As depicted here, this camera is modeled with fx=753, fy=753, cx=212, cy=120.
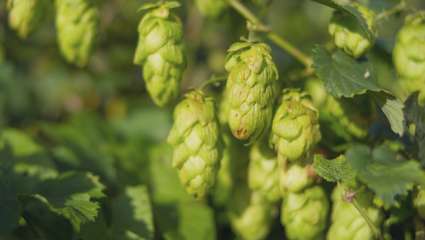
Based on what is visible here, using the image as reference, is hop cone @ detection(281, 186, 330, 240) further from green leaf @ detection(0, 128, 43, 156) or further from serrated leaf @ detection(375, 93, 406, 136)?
green leaf @ detection(0, 128, 43, 156)

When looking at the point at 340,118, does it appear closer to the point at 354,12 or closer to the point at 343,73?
the point at 343,73

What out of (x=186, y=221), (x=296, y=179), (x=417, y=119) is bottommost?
(x=186, y=221)

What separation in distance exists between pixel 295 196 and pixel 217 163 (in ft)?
0.83

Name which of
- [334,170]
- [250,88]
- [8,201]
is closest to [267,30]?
[250,88]

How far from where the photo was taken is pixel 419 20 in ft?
6.84

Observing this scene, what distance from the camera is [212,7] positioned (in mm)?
2412

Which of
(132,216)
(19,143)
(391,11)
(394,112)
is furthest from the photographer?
(19,143)

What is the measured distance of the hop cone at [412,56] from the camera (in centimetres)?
202

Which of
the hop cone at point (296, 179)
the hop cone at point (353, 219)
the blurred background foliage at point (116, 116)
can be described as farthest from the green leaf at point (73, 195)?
the hop cone at point (353, 219)

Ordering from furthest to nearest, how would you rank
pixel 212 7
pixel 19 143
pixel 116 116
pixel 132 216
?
pixel 116 116 → pixel 19 143 → pixel 212 7 → pixel 132 216

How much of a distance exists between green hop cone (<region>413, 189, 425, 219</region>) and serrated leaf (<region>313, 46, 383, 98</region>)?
299 millimetres

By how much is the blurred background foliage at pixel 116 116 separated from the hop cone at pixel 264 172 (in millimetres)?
132

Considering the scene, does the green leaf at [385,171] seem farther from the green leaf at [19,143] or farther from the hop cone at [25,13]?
the green leaf at [19,143]

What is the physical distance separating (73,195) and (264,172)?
54 centimetres
